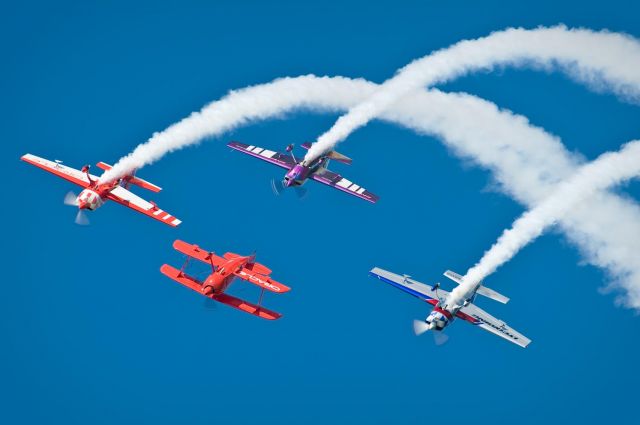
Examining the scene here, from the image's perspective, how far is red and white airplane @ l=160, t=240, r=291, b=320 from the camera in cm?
8919

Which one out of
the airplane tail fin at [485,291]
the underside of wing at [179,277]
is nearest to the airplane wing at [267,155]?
the underside of wing at [179,277]

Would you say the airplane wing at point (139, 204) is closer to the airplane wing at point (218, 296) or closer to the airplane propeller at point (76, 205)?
the airplane propeller at point (76, 205)

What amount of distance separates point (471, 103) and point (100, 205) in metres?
22.8

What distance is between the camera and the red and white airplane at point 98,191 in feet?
301

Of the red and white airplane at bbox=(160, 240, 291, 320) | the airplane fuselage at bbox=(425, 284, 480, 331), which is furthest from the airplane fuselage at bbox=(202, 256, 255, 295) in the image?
the airplane fuselage at bbox=(425, 284, 480, 331)

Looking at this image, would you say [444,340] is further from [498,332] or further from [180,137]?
[180,137]

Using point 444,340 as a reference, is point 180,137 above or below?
above

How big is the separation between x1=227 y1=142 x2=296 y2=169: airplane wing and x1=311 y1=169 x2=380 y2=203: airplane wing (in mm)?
1738

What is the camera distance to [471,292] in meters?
89.7

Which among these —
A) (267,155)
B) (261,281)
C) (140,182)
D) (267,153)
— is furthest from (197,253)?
(267,153)

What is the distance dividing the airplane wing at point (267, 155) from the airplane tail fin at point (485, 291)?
11923mm

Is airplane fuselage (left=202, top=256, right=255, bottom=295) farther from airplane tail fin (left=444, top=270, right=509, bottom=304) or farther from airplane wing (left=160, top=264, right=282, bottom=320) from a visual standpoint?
airplane tail fin (left=444, top=270, right=509, bottom=304)

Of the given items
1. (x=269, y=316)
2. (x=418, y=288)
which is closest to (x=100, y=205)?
(x=269, y=316)

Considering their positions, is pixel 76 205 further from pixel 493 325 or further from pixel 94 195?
pixel 493 325
